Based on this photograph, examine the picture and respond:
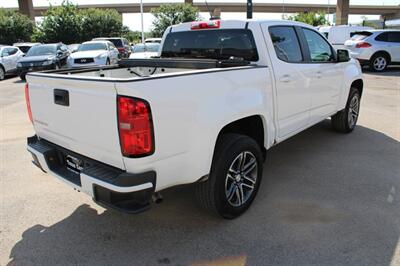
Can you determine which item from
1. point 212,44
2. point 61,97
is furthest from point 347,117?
point 61,97

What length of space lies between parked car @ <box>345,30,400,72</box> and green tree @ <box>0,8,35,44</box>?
32.2 m

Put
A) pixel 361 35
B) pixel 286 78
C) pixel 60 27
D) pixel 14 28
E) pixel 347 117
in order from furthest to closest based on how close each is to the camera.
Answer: pixel 14 28 < pixel 60 27 < pixel 361 35 < pixel 347 117 < pixel 286 78

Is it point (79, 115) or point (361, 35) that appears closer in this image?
point (79, 115)

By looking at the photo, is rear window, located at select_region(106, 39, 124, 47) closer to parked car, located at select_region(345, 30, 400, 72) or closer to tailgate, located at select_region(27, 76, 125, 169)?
parked car, located at select_region(345, 30, 400, 72)

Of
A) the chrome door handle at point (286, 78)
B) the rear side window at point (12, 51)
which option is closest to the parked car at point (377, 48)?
the chrome door handle at point (286, 78)

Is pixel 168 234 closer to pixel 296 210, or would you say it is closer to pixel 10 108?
pixel 296 210

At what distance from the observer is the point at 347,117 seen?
6223mm

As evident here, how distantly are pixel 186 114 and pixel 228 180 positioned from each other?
0.98m

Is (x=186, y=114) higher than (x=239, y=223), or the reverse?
(x=186, y=114)

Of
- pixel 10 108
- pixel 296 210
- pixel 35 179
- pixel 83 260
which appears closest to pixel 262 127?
pixel 296 210

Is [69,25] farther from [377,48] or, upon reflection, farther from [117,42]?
[377,48]

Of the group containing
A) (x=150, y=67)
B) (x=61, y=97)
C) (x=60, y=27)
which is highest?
(x=60, y=27)

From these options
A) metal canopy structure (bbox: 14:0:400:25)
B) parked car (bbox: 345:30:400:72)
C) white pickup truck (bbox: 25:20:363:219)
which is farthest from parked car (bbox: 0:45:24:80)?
metal canopy structure (bbox: 14:0:400:25)

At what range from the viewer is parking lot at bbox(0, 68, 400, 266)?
3020mm
